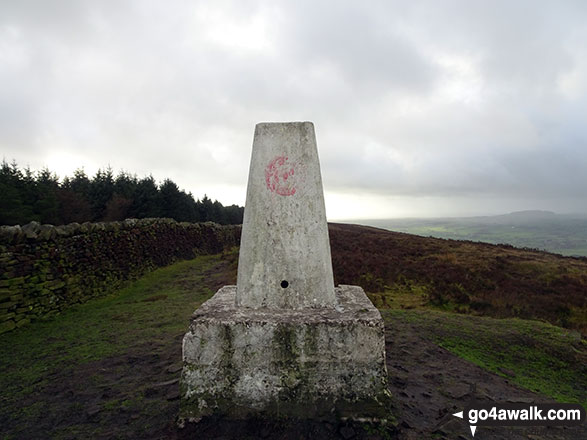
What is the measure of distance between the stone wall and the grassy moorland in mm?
468

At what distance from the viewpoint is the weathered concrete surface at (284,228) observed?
3.49m

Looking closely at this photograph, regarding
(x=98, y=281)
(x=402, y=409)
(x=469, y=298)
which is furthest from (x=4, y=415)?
(x=469, y=298)

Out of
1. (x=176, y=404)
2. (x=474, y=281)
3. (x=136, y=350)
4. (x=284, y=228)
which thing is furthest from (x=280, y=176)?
(x=474, y=281)

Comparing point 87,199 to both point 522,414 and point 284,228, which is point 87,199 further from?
point 522,414

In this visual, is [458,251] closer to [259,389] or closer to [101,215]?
[259,389]

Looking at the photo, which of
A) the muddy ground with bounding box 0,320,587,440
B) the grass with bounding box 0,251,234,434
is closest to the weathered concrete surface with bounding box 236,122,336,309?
the muddy ground with bounding box 0,320,587,440

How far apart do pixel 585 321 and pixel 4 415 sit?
11386 mm

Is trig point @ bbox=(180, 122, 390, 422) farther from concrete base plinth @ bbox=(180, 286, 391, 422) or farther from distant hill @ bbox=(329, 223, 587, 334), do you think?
distant hill @ bbox=(329, 223, 587, 334)

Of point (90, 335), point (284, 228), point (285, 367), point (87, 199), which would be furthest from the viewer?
point (87, 199)

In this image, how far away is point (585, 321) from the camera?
303 inches

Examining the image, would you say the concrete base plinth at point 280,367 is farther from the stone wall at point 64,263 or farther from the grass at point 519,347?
the stone wall at point 64,263

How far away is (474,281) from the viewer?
35.1 ft

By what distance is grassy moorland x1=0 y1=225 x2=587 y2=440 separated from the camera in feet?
11.3

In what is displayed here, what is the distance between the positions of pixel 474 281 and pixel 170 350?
9.93 m
